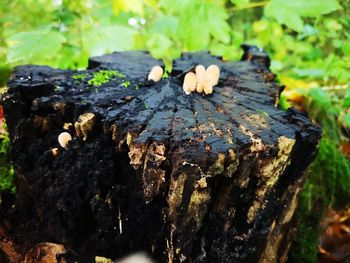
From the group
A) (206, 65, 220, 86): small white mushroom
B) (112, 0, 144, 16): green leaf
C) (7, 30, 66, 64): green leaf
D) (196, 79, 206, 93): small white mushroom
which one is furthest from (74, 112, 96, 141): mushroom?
(112, 0, 144, 16): green leaf

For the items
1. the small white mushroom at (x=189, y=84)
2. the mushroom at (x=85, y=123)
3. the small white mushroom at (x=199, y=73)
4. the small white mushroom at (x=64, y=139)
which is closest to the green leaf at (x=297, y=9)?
the small white mushroom at (x=199, y=73)

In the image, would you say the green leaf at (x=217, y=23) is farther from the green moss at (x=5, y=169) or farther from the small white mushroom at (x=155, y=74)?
the green moss at (x=5, y=169)

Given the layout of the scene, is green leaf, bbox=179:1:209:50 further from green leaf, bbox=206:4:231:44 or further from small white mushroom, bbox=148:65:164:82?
small white mushroom, bbox=148:65:164:82

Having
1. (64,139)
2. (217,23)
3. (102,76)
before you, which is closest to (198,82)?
(102,76)

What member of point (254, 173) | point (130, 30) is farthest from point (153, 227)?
point (130, 30)

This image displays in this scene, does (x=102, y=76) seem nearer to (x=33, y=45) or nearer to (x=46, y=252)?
(x=33, y=45)

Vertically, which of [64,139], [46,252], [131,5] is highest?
[131,5]

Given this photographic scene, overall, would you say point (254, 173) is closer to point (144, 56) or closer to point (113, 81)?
point (113, 81)
